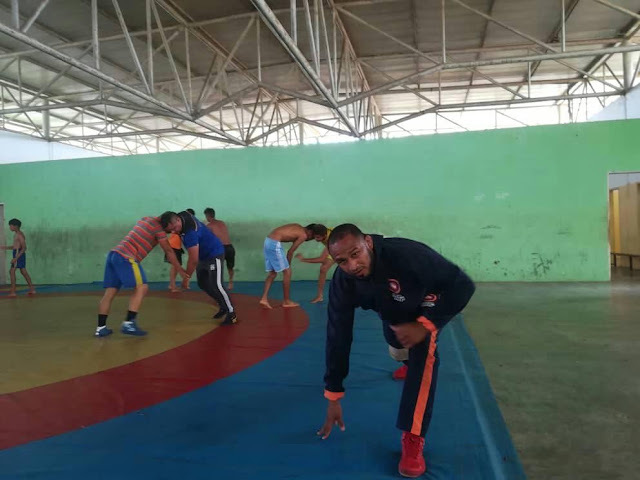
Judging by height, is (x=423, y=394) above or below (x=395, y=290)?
below

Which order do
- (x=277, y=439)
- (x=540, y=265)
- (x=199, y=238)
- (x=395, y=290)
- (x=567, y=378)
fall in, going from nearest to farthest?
(x=395, y=290) → (x=277, y=439) → (x=567, y=378) → (x=199, y=238) → (x=540, y=265)

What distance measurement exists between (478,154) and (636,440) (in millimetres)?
6828

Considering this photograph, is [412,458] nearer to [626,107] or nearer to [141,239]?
[141,239]

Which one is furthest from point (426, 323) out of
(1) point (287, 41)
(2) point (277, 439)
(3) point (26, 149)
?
(3) point (26, 149)

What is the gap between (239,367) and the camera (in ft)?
12.0

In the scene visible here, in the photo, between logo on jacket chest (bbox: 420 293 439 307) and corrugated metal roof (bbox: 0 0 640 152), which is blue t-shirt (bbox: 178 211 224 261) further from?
logo on jacket chest (bbox: 420 293 439 307)

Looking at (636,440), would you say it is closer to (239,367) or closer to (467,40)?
(239,367)

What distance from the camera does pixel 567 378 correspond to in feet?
10.6

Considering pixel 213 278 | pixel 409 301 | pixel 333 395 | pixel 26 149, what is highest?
pixel 26 149

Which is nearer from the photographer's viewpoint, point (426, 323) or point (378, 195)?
point (426, 323)

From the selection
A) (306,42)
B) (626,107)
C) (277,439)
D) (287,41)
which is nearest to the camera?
(277,439)

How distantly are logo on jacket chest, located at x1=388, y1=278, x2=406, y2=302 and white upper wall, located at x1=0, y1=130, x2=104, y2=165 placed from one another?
53.1 feet

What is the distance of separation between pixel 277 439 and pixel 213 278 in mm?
3115

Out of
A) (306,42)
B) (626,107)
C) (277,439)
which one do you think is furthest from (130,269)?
(626,107)
